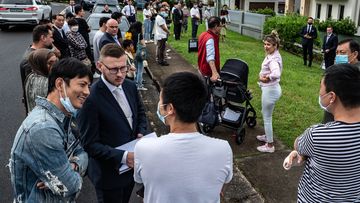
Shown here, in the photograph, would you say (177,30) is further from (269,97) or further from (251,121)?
(269,97)

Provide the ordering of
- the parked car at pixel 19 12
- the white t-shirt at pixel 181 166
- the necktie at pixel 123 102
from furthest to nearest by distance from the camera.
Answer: the parked car at pixel 19 12 → the necktie at pixel 123 102 → the white t-shirt at pixel 181 166

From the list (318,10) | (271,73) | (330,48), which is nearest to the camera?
(271,73)

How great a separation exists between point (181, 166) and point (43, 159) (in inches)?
30.6

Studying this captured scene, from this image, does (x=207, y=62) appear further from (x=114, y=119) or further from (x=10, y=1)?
(x=10, y=1)

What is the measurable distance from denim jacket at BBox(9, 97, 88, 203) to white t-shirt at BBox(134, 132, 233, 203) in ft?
1.55

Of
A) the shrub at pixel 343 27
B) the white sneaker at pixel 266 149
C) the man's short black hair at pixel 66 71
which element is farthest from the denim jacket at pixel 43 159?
the shrub at pixel 343 27

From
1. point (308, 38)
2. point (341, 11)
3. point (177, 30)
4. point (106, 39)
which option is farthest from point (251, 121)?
point (341, 11)

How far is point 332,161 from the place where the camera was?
2.25 m

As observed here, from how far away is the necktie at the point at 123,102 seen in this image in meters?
3.05

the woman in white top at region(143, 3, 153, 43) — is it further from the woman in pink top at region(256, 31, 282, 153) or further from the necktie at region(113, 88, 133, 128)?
the necktie at region(113, 88, 133, 128)

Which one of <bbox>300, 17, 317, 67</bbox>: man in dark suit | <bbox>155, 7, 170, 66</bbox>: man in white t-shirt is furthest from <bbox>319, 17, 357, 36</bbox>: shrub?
<bbox>155, 7, 170, 66</bbox>: man in white t-shirt

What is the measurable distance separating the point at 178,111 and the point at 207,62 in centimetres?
442

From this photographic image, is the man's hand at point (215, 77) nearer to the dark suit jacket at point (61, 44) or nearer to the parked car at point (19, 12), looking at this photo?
the dark suit jacket at point (61, 44)

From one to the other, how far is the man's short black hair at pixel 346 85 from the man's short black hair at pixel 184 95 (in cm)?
93
